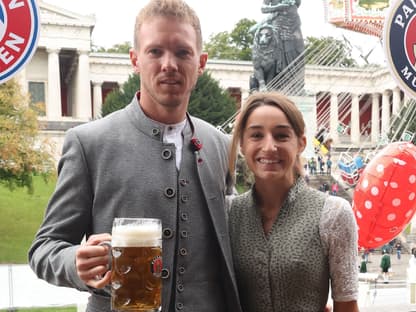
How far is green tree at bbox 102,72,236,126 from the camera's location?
2684 cm

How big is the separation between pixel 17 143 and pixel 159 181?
900 cm

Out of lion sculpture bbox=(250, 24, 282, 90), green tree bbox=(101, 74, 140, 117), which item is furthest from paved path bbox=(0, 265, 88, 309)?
green tree bbox=(101, 74, 140, 117)

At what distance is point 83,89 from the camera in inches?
1428

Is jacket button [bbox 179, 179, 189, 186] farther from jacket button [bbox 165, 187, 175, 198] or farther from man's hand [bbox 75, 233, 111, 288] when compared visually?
man's hand [bbox 75, 233, 111, 288]

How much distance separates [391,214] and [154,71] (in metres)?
4.09

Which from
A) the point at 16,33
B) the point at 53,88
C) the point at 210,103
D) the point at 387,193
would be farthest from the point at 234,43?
the point at 16,33

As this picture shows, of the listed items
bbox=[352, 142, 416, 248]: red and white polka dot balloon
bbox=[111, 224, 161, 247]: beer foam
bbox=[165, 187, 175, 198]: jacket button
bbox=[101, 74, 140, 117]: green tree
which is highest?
bbox=[101, 74, 140, 117]: green tree

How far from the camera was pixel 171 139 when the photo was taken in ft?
5.81

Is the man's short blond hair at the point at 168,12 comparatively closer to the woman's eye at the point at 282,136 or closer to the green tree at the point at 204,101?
the woman's eye at the point at 282,136

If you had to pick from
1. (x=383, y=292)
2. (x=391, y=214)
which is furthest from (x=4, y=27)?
(x=383, y=292)

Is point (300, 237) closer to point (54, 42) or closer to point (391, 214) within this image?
point (391, 214)

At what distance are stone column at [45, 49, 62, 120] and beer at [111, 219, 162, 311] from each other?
33.0m

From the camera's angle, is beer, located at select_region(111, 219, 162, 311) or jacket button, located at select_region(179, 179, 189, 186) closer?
beer, located at select_region(111, 219, 162, 311)

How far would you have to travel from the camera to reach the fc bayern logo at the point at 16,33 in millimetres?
3049
